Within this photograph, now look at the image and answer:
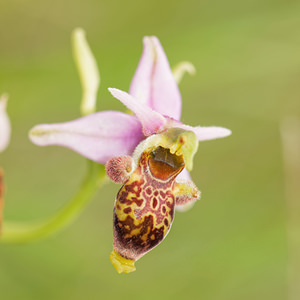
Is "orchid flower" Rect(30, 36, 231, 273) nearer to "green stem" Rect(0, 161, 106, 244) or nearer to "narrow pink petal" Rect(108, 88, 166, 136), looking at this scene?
"narrow pink petal" Rect(108, 88, 166, 136)

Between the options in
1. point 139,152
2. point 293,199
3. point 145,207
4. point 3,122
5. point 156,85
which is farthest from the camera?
point 293,199

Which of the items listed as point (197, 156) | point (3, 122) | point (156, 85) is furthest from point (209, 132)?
point (197, 156)

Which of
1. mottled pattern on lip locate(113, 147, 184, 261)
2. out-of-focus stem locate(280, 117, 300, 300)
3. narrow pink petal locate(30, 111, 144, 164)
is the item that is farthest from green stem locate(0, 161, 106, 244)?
out-of-focus stem locate(280, 117, 300, 300)

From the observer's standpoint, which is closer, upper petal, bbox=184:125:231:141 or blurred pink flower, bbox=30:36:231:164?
blurred pink flower, bbox=30:36:231:164

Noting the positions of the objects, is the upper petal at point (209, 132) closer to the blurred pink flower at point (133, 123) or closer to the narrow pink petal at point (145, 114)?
the blurred pink flower at point (133, 123)

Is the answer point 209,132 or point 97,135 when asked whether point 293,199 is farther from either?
point 97,135

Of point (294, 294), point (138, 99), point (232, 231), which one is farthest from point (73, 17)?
point (138, 99)
